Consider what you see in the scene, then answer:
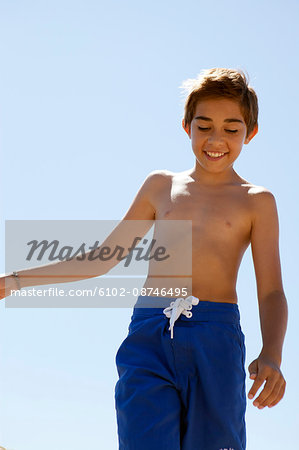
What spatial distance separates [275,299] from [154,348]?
52 cm

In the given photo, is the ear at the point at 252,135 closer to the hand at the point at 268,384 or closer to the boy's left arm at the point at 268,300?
the boy's left arm at the point at 268,300

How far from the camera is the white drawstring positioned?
2.61m

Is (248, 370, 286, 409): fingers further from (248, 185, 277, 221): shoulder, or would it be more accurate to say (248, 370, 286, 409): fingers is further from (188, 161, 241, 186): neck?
(188, 161, 241, 186): neck

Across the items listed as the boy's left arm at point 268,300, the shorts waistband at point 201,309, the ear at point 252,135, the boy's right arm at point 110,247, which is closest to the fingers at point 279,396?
the boy's left arm at point 268,300

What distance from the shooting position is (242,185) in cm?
A: 300

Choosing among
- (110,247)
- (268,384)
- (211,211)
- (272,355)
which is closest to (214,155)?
(211,211)

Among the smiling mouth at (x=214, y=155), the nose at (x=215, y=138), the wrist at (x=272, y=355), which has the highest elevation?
the nose at (x=215, y=138)

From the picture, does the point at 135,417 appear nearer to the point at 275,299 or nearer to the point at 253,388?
the point at 253,388

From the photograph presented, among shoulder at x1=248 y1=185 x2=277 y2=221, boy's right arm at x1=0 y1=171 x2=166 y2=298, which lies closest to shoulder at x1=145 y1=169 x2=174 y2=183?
boy's right arm at x1=0 y1=171 x2=166 y2=298

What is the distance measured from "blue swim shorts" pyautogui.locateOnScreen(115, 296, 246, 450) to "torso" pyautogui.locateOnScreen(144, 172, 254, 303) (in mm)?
96

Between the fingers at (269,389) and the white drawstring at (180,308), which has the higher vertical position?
the white drawstring at (180,308)

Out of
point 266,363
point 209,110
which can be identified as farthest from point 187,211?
point 266,363

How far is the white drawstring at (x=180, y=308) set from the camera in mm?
2609

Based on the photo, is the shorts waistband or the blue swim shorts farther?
the shorts waistband
